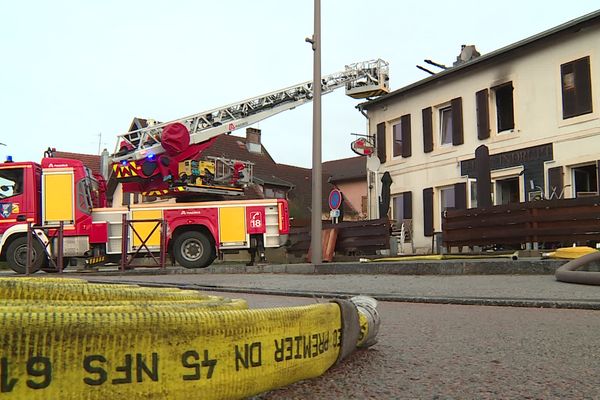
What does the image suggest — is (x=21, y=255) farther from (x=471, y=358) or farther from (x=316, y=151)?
(x=471, y=358)

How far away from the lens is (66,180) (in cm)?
1306

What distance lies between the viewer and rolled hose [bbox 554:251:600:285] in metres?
6.52

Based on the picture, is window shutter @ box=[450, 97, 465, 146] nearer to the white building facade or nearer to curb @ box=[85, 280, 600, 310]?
the white building facade

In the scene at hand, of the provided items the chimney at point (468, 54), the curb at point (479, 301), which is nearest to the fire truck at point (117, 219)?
the curb at point (479, 301)

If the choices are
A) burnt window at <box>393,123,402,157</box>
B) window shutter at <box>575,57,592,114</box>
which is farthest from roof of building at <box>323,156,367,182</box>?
window shutter at <box>575,57,592,114</box>

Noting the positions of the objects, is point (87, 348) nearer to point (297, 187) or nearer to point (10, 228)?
point (10, 228)

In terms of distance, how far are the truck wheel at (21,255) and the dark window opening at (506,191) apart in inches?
530

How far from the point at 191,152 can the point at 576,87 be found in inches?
436

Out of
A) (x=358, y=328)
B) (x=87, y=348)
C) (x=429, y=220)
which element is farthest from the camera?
(x=429, y=220)

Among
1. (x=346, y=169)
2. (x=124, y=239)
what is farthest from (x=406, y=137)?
(x=346, y=169)

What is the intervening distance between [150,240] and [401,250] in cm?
991

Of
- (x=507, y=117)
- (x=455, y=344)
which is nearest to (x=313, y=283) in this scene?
(x=455, y=344)

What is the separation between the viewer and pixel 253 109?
19.1 m

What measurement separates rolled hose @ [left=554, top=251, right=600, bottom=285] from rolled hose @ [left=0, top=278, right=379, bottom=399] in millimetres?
5184
